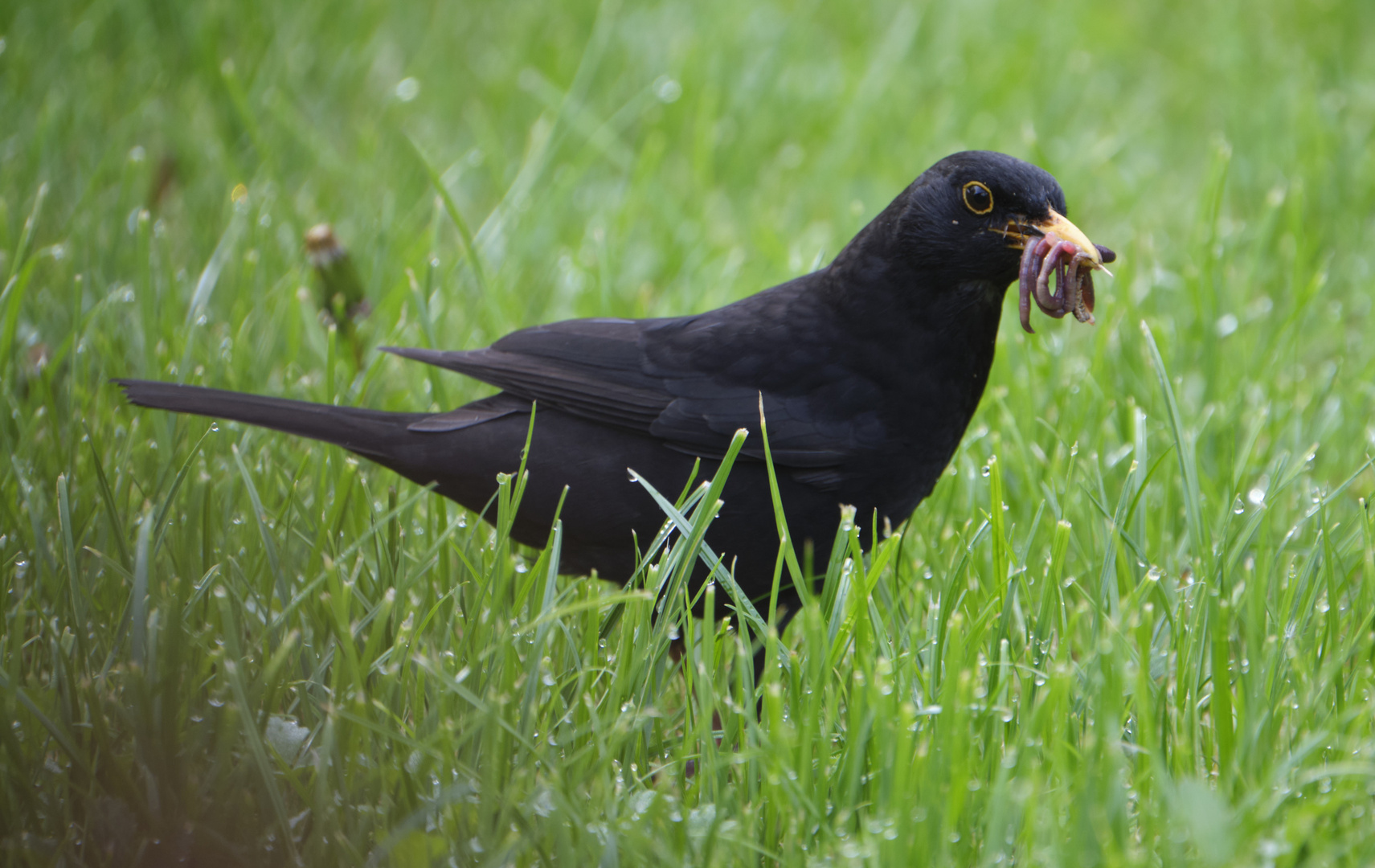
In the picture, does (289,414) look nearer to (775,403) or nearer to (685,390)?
(685,390)

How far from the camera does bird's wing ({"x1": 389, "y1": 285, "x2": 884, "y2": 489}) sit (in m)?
2.53

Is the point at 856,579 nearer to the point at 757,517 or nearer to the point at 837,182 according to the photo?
the point at 757,517

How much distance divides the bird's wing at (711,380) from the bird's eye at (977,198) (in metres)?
0.45

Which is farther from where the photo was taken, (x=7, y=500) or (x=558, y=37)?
(x=558, y=37)

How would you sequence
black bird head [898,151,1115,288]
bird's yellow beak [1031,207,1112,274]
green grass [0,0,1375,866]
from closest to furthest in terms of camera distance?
green grass [0,0,1375,866], bird's yellow beak [1031,207,1112,274], black bird head [898,151,1115,288]

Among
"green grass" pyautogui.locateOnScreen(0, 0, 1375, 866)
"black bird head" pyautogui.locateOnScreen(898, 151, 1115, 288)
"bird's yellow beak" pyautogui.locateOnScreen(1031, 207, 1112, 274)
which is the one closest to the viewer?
"green grass" pyautogui.locateOnScreen(0, 0, 1375, 866)

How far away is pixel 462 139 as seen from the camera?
5.35 meters

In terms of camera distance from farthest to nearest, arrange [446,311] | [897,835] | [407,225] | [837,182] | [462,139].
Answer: [462,139]
[837,182]
[407,225]
[446,311]
[897,835]

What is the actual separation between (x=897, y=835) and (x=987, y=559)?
3.80 ft

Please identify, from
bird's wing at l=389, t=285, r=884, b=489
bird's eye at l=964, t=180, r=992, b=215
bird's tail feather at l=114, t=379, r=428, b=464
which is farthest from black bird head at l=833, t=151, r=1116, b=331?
bird's tail feather at l=114, t=379, r=428, b=464

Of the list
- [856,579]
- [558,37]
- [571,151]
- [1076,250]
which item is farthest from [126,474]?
[558,37]

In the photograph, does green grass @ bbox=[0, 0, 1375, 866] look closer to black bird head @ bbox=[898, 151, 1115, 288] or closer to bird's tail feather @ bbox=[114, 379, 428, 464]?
bird's tail feather @ bbox=[114, 379, 428, 464]

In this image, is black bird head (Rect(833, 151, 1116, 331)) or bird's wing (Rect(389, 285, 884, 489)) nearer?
black bird head (Rect(833, 151, 1116, 331))

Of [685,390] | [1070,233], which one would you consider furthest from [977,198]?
[685,390]
